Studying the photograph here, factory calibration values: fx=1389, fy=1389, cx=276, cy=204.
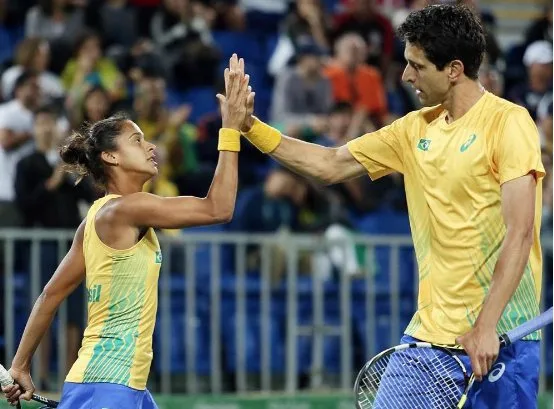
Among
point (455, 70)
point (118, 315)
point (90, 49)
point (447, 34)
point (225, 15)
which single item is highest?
point (225, 15)

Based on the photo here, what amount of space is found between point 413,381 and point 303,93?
24.3ft

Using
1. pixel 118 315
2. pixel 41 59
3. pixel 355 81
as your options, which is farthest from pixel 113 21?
pixel 118 315

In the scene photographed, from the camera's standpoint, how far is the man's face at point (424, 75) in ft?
18.4

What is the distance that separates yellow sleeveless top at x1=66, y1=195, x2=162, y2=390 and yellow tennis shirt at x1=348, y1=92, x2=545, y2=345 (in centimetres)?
110

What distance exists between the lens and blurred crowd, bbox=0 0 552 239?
10.9m

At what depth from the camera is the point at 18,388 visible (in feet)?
19.5

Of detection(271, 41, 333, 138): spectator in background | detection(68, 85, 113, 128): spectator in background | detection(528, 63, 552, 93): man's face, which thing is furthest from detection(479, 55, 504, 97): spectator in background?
detection(68, 85, 113, 128): spectator in background

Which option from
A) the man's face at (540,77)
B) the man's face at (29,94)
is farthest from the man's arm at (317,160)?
the man's face at (540,77)

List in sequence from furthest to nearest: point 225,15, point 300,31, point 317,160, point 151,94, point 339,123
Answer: point 225,15 < point 300,31 < point 339,123 < point 151,94 < point 317,160

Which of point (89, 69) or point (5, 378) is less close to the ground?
point (89, 69)

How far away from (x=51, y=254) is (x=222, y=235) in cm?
125

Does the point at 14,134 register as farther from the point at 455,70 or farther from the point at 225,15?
the point at 455,70

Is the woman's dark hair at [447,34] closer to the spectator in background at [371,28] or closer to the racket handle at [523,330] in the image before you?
the racket handle at [523,330]

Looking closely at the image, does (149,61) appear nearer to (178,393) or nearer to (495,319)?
(178,393)
